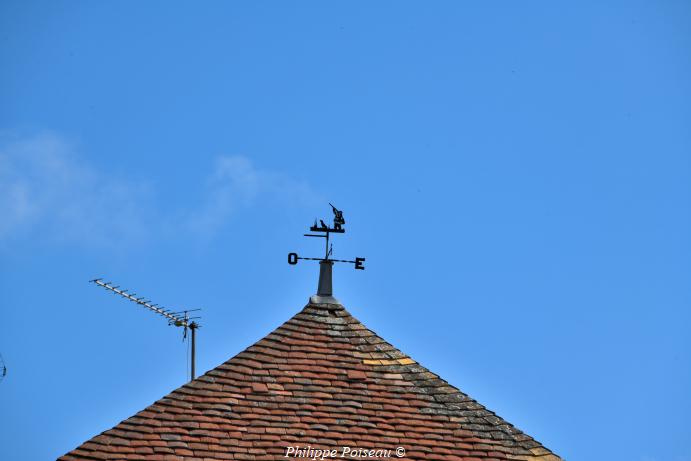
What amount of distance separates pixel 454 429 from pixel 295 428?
174 centimetres

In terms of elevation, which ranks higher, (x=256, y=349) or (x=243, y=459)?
(x=256, y=349)

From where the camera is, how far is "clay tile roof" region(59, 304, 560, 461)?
16875 mm

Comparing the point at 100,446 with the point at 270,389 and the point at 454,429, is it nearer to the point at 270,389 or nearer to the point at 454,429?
the point at 270,389

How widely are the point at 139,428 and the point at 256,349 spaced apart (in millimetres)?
1672

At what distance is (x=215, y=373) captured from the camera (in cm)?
1766

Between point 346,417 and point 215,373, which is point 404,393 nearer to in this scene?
point 346,417

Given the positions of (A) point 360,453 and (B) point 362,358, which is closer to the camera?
(A) point 360,453

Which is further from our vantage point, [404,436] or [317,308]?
[317,308]

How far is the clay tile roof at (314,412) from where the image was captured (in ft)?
55.4

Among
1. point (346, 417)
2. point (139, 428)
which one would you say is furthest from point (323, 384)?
point (139, 428)

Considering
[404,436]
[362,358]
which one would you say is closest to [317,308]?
[362,358]

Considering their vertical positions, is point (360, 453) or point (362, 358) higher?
point (362, 358)

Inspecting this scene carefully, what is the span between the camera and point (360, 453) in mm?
16938

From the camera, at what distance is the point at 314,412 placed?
17297mm
